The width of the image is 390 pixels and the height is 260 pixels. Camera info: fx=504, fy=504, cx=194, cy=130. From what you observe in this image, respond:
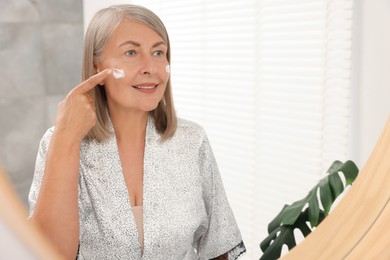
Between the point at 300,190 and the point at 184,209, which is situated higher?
the point at 184,209

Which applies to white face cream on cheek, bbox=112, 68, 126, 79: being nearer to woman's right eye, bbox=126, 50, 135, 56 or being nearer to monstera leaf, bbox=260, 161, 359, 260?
woman's right eye, bbox=126, 50, 135, 56

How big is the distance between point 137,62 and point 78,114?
62 mm

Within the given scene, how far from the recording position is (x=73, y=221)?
19cm

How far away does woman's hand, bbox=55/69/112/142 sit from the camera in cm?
21

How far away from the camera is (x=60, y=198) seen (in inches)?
6.8

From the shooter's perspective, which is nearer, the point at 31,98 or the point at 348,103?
the point at 31,98

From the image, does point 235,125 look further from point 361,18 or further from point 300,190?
point 361,18

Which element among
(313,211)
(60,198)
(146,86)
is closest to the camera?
(60,198)

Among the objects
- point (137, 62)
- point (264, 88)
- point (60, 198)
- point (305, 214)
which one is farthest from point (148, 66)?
point (264, 88)

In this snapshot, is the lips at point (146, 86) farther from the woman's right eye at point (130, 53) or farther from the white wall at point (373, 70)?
the white wall at point (373, 70)

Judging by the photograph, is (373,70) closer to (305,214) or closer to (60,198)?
(305,214)

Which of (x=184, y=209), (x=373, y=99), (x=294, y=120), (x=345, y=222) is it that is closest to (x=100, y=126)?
(x=184, y=209)

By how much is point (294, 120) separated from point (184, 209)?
42 cm

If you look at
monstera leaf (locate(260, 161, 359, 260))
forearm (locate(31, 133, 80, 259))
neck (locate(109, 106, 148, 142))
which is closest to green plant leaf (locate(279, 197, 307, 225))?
monstera leaf (locate(260, 161, 359, 260))
